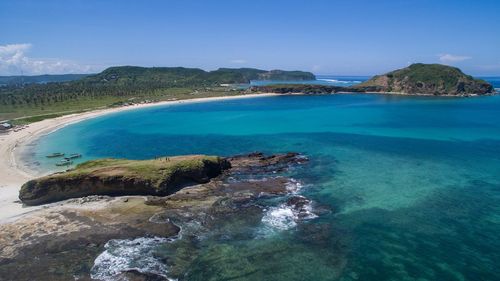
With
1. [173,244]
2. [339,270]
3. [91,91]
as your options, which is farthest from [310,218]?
[91,91]

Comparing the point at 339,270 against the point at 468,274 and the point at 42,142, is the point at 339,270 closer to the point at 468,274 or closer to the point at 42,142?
the point at 468,274

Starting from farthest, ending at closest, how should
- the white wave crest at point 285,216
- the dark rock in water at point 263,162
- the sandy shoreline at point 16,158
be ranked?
the dark rock in water at point 263,162, the sandy shoreline at point 16,158, the white wave crest at point 285,216

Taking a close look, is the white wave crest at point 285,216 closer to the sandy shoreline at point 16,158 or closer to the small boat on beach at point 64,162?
the sandy shoreline at point 16,158

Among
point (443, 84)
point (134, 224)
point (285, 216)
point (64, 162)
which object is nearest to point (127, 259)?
point (134, 224)

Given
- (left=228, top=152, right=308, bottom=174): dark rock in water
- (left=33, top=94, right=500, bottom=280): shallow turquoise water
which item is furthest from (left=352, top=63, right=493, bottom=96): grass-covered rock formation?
(left=228, top=152, right=308, bottom=174): dark rock in water

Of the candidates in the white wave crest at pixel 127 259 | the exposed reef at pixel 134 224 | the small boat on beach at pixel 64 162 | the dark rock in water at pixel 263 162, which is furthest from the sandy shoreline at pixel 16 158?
the dark rock in water at pixel 263 162
